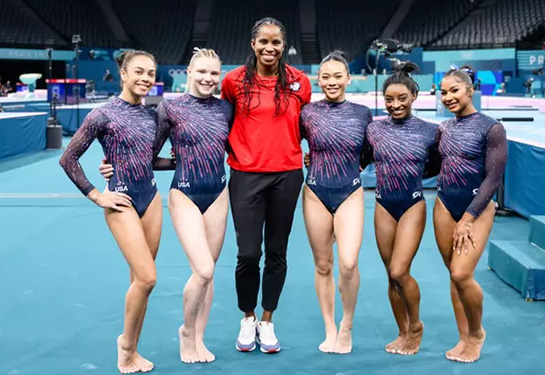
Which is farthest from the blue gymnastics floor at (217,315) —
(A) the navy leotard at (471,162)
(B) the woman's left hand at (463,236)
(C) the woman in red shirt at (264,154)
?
(A) the navy leotard at (471,162)

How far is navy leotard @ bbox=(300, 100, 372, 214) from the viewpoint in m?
3.21

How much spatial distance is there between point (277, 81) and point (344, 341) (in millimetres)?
1355

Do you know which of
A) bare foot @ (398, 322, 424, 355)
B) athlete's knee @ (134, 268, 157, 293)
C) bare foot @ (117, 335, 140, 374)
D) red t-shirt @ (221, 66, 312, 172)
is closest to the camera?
athlete's knee @ (134, 268, 157, 293)

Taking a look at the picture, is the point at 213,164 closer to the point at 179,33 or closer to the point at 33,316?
the point at 33,316

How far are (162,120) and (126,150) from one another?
0.24 metres

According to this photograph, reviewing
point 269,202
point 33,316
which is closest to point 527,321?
point 269,202

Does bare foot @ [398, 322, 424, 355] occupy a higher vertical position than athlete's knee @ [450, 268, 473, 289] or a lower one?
lower

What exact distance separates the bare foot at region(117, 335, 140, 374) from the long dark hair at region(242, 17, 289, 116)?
1267mm

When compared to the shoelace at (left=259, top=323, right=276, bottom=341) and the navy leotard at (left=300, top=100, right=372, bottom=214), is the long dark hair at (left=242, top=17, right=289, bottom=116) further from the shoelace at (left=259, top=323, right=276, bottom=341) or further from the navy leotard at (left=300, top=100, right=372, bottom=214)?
the shoelace at (left=259, top=323, right=276, bottom=341)

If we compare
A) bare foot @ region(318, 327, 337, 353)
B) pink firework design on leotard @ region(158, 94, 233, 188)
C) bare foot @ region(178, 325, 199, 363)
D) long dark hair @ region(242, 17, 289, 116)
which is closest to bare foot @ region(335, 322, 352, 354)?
bare foot @ region(318, 327, 337, 353)

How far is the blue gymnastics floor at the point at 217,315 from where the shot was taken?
3143mm

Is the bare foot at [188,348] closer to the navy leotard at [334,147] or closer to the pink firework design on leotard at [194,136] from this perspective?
the pink firework design on leotard at [194,136]

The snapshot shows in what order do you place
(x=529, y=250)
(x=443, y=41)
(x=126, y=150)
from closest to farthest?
(x=126, y=150) → (x=529, y=250) → (x=443, y=41)

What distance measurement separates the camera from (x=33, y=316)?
3.83 metres
